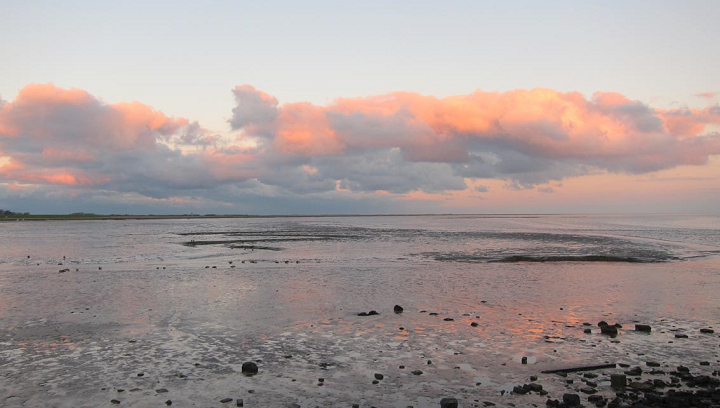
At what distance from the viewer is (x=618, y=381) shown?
1241cm

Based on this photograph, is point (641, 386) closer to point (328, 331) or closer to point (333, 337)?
point (333, 337)

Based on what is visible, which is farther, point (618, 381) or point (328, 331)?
point (328, 331)

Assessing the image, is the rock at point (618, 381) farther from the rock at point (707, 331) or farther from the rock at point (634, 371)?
the rock at point (707, 331)

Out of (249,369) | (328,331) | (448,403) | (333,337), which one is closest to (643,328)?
(448,403)

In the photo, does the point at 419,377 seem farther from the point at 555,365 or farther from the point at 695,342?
the point at 695,342

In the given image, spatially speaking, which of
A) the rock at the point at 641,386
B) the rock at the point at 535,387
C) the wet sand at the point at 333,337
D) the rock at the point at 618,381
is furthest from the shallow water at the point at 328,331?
the rock at the point at 641,386

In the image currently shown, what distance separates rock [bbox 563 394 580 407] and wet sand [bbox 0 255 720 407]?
0.92ft

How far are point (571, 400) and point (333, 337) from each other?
30.1 feet

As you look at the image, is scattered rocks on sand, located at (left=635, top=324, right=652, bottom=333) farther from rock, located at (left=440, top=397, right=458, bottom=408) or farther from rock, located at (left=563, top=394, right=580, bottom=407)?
rock, located at (left=440, top=397, right=458, bottom=408)

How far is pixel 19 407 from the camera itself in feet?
37.7

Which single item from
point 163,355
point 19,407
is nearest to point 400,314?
point 163,355

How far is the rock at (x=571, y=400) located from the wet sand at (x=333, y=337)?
28 cm

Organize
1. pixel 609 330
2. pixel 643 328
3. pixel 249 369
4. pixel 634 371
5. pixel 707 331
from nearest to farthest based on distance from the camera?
pixel 634 371, pixel 249 369, pixel 609 330, pixel 707 331, pixel 643 328

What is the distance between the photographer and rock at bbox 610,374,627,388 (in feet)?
40.6
